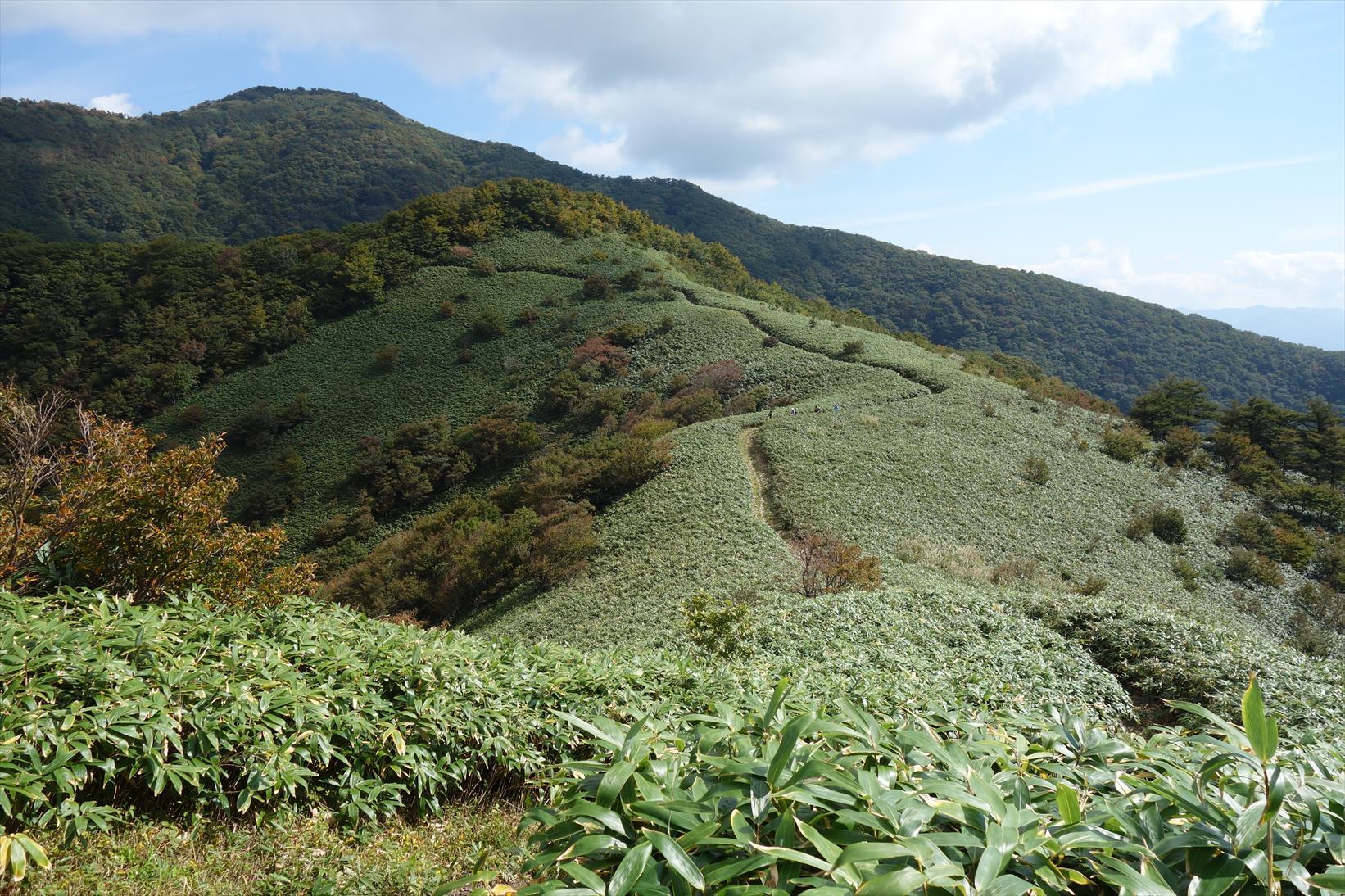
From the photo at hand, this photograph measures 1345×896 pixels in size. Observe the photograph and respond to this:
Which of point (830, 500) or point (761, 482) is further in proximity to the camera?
point (761, 482)

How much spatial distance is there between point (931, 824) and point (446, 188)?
414ft

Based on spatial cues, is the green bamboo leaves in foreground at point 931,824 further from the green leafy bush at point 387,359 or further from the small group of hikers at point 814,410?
the green leafy bush at point 387,359

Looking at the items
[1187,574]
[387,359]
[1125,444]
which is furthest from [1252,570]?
[387,359]

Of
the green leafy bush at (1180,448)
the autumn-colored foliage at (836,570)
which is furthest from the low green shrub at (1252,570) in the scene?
the autumn-colored foliage at (836,570)

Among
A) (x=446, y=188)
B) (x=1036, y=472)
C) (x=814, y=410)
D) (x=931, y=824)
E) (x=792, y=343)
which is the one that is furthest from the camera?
(x=446, y=188)

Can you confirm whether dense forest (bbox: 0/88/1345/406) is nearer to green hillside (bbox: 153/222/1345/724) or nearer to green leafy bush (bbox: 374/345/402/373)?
green hillside (bbox: 153/222/1345/724)

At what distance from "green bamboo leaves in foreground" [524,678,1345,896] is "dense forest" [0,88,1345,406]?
79256 mm

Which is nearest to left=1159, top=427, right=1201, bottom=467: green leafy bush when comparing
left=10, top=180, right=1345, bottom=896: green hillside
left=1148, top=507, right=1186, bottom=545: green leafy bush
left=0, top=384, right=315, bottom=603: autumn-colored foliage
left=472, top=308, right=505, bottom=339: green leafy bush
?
left=10, top=180, right=1345, bottom=896: green hillside

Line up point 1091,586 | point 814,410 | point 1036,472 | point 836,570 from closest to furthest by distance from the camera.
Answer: point 836,570 → point 1091,586 → point 1036,472 → point 814,410

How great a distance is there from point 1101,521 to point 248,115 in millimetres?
154458

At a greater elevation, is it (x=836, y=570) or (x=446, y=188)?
(x=446, y=188)

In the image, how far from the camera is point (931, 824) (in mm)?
1899

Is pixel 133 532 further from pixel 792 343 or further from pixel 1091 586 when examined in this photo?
pixel 792 343

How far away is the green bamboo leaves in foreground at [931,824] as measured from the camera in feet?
5.11
